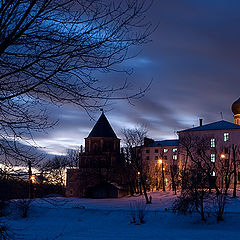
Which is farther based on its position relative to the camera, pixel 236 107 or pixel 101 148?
pixel 236 107

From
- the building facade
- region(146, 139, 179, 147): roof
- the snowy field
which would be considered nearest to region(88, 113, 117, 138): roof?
the building facade

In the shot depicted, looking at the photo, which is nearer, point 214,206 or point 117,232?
point 117,232

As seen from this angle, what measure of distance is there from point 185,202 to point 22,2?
99.1 feet

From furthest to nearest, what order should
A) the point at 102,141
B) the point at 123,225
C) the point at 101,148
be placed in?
the point at 102,141
the point at 101,148
the point at 123,225

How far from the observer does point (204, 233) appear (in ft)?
93.9

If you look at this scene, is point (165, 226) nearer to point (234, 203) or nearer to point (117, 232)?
point (117, 232)

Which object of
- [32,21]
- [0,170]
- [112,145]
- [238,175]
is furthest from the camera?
[112,145]

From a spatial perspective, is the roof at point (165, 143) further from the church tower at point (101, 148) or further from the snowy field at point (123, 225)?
the snowy field at point (123, 225)

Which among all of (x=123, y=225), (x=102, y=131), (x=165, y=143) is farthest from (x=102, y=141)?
(x=123, y=225)

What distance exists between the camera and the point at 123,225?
34094 mm

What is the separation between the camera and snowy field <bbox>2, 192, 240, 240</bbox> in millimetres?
27609

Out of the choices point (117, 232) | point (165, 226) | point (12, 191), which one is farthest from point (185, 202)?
point (12, 191)

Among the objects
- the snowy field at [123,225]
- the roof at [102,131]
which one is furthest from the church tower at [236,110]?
the snowy field at [123,225]

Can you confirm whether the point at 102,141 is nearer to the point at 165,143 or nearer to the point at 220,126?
the point at 165,143
